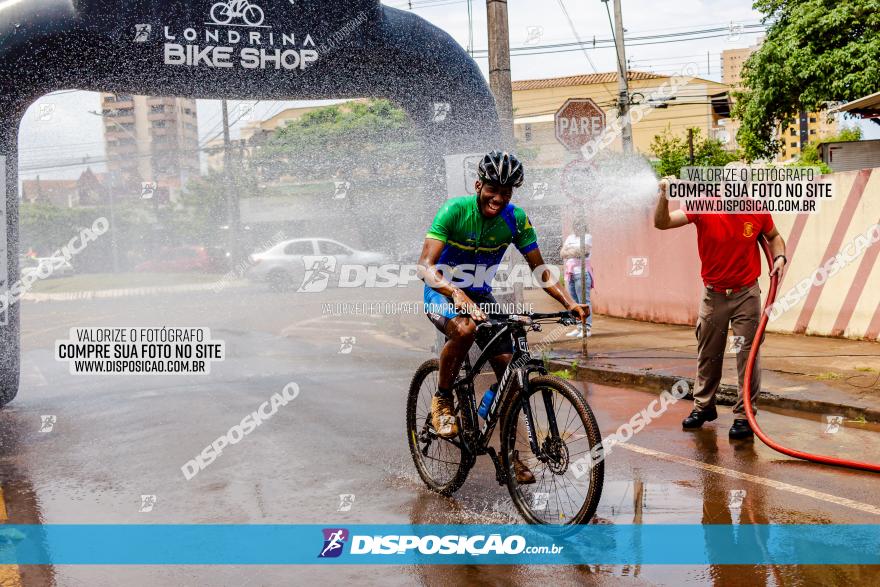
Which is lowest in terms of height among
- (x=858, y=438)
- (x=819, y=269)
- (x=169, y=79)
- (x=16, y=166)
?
(x=858, y=438)

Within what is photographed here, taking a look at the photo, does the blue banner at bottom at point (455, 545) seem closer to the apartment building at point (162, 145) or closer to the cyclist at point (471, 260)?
the cyclist at point (471, 260)

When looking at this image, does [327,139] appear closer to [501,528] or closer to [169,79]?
[169,79]

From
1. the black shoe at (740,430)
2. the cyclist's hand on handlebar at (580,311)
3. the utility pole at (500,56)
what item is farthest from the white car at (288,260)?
the cyclist's hand on handlebar at (580,311)

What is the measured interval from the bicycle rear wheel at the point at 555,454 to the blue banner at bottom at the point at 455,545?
0.16m

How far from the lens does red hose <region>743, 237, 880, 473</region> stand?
239 inches

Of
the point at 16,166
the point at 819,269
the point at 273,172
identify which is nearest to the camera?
the point at 16,166

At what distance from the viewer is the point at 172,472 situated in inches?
262

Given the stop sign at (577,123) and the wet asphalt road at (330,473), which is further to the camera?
the stop sign at (577,123)

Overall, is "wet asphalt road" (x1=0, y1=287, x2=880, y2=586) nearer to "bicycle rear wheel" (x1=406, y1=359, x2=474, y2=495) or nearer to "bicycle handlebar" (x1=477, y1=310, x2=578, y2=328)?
"bicycle rear wheel" (x1=406, y1=359, x2=474, y2=495)

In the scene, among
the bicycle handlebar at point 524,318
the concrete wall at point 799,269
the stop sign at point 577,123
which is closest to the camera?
the bicycle handlebar at point 524,318

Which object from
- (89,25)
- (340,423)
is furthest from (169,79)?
(340,423)

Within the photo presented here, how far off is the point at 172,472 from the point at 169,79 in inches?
204

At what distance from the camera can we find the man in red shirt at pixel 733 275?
7.07m

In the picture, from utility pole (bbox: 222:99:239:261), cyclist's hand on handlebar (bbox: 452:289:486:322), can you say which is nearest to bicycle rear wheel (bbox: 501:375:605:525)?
cyclist's hand on handlebar (bbox: 452:289:486:322)
